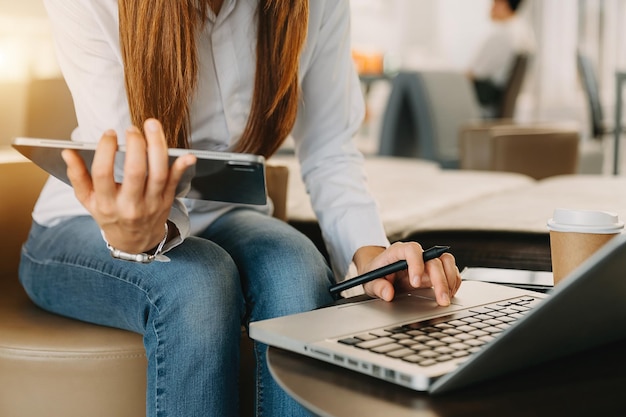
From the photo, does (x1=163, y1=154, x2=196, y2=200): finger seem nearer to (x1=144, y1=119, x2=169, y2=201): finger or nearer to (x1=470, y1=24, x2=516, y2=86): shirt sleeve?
(x1=144, y1=119, x2=169, y2=201): finger

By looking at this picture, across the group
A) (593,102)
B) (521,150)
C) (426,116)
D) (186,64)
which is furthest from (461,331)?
(593,102)

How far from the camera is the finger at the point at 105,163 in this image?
0.67 meters

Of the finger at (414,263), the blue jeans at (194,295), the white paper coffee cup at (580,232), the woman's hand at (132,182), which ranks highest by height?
the woman's hand at (132,182)

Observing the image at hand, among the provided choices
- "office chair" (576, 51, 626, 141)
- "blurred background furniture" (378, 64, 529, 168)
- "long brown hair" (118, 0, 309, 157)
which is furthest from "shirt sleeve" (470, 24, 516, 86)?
"long brown hair" (118, 0, 309, 157)

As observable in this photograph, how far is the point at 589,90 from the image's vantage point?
443cm

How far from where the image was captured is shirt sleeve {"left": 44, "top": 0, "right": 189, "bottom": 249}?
96cm

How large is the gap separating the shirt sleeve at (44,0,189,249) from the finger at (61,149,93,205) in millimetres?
247

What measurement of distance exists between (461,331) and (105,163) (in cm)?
33

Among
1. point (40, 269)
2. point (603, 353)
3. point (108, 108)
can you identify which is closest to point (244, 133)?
point (108, 108)

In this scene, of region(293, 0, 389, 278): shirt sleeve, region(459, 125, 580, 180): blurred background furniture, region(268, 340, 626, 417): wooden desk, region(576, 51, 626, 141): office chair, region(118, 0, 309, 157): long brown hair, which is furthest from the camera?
region(576, 51, 626, 141): office chair

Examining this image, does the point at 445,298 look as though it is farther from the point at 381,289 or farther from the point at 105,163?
the point at 105,163

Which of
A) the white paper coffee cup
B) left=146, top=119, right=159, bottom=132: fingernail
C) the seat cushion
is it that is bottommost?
the seat cushion

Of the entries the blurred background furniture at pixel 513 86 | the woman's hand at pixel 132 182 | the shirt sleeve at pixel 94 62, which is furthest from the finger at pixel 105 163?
the blurred background furniture at pixel 513 86

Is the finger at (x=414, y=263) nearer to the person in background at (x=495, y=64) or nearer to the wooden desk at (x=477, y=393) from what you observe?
the wooden desk at (x=477, y=393)
